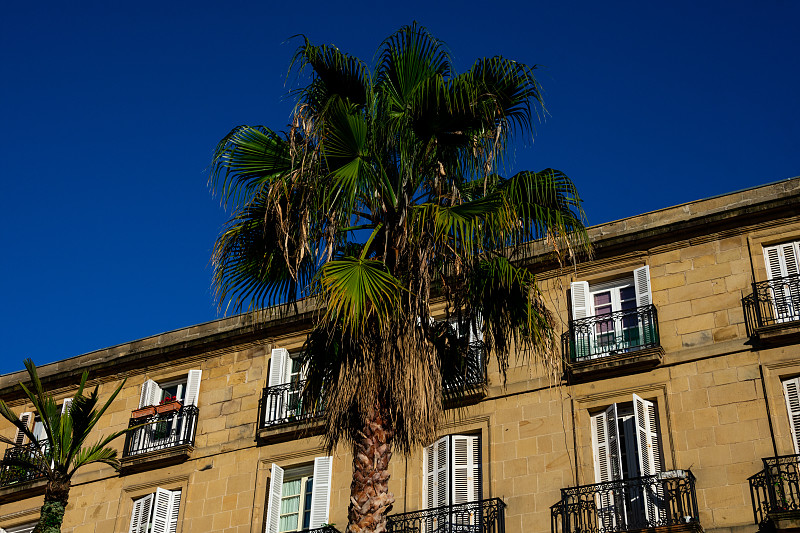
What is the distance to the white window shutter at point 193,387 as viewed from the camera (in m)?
25.3

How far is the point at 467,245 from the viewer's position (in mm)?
13656

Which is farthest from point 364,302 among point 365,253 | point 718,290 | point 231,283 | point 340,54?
point 718,290

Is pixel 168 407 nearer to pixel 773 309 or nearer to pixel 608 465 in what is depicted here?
pixel 608 465

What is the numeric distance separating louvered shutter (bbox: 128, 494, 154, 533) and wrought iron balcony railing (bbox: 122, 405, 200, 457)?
1197 millimetres

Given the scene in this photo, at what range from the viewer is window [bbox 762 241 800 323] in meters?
19.6

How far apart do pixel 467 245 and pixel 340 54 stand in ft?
11.5

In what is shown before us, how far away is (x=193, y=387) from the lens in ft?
83.9

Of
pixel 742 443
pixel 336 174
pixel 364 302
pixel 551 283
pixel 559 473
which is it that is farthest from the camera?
pixel 551 283

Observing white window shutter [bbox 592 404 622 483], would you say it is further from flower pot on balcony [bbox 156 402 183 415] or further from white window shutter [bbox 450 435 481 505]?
flower pot on balcony [bbox 156 402 183 415]

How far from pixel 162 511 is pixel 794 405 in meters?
13.4

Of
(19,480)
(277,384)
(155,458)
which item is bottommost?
(155,458)

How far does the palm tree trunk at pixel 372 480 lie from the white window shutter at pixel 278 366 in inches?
436

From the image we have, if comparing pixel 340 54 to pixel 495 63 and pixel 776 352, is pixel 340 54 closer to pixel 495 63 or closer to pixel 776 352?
pixel 495 63

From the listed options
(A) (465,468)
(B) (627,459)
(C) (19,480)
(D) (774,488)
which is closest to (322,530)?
(A) (465,468)
